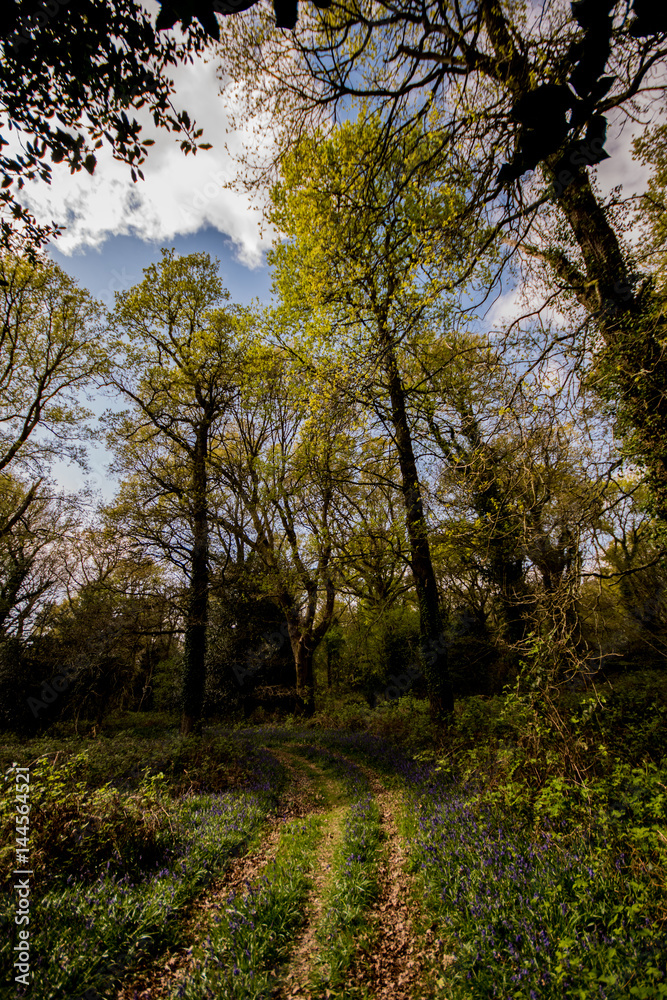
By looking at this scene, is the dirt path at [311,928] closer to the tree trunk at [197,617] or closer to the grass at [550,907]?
the grass at [550,907]

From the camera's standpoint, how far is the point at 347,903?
12.4 ft

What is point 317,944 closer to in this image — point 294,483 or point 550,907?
point 550,907

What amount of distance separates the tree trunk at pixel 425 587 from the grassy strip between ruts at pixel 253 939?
568cm

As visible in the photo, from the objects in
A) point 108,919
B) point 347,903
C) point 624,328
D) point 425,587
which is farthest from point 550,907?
point 425,587

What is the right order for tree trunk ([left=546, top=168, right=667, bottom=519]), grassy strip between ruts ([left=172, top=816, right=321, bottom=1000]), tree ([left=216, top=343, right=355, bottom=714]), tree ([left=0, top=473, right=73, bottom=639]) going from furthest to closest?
tree ([left=0, top=473, right=73, bottom=639]) → tree ([left=216, top=343, right=355, bottom=714]) → tree trunk ([left=546, top=168, right=667, bottom=519]) → grassy strip between ruts ([left=172, top=816, right=321, bottom=1000])

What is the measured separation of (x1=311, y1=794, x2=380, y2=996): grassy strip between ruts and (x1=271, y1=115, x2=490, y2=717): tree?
477 cm

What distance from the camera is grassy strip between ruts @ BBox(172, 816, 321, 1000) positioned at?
2.79m

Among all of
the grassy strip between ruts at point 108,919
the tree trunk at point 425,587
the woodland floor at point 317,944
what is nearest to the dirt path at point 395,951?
the woodland floor at point 317,944

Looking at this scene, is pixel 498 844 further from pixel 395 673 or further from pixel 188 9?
pixel 395 673

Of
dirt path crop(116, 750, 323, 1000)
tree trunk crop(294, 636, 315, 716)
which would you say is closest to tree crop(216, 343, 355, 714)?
tree trunk crop(294, 636, 315, 716)

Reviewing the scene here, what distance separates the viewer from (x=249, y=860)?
16.6 feet

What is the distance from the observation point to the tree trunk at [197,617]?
12.2m

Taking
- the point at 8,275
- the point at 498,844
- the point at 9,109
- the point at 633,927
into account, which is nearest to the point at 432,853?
the point at 498,844

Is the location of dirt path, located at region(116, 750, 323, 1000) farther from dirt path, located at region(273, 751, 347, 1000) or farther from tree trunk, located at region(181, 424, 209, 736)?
tree trunk, located at region(181, 424, 209, 736)
